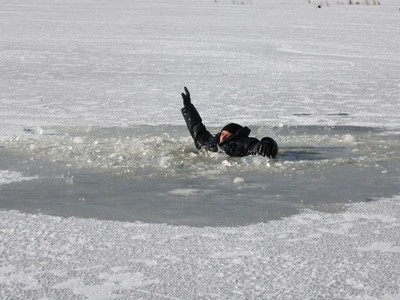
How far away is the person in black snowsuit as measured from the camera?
6031 millimetres

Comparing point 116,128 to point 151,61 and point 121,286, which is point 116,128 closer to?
point 121,286

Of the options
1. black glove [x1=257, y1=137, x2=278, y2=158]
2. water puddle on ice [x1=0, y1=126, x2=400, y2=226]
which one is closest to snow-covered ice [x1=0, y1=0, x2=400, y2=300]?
water puddle on ice [x1=0, y1=126, x2=400, y2=226]

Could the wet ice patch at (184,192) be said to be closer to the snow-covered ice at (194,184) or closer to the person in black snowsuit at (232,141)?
the snow-covered ice at (194,184)

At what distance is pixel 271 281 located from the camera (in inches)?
136

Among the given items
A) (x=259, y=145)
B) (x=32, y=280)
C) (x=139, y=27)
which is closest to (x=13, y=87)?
(x=259, y=145)

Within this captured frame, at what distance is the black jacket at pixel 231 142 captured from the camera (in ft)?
19.9

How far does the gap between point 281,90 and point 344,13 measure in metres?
17.5

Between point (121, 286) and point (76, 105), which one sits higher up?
point (121, 286)

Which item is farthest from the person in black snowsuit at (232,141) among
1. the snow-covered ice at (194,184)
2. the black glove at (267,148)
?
the snow-covered ice at (194,184)

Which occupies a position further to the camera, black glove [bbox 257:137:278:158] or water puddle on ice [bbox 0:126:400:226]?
black glove [bbox 257:137:278:158]

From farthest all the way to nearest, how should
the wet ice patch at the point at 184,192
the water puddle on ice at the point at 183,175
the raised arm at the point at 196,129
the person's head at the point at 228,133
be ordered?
the raised arm at the point at 196,129 → the person's head at the point at 228,133 → the wet ice patch at the point at 184,192 → the water puddle on ice at the point at 183,175

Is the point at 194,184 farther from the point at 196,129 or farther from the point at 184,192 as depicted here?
the point at 196,129

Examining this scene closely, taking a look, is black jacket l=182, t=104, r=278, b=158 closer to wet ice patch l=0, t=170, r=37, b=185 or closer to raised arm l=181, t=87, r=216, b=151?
raised arm l=181, t=87, r=216, b=151

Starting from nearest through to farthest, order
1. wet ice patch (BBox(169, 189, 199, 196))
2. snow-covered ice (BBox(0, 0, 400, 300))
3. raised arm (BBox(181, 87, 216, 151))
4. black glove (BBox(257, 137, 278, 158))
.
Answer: snow-covered ice (BBox(0, 0, 400, 300)) → wet ice patch (BBox(169, 189, 199, 196)) → black glove (BBox(257, 137, 278, 158)) → raised arm (BBox(181, 87, 216, 151))
